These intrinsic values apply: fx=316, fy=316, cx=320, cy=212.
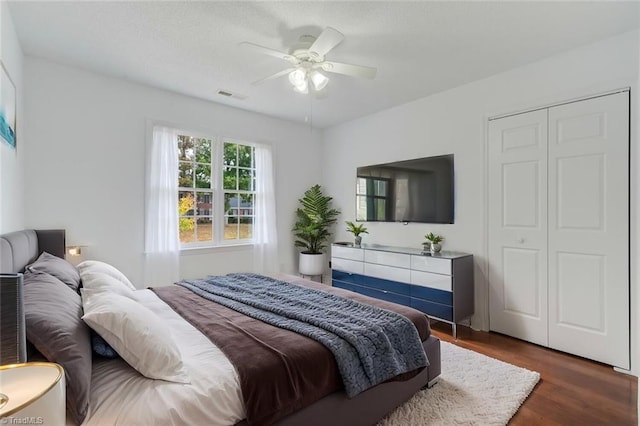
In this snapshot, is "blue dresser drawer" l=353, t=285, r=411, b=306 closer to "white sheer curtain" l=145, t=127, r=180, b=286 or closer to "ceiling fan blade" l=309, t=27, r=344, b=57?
"white sheer curtain" l=145, t=127, r=180, b=286

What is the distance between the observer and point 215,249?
4.27m

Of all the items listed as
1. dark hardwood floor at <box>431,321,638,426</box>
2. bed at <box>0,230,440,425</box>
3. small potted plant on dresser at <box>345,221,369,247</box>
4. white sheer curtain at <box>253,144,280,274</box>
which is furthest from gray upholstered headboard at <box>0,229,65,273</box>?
small potted plant on dresser at <box>345,221,369,247</box>

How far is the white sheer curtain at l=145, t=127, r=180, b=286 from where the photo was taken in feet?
12.1

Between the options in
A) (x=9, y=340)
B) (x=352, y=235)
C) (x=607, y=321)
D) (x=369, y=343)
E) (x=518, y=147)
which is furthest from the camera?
(x=352, y=235)

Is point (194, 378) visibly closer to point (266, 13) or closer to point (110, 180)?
point (266, 13)

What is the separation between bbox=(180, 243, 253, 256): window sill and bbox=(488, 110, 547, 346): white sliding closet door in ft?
10.3

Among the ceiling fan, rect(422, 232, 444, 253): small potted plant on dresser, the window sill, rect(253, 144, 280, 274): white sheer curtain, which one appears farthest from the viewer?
rect(253, 144, 280, 274): white sheer curtain

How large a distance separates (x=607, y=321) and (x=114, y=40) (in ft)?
15.6

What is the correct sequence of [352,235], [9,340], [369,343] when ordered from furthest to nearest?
[352,235], [369,343], [9,340]

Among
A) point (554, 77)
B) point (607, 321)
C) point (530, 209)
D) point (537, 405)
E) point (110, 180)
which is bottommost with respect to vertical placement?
point (537, 405)

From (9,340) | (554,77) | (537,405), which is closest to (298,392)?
(9,340)

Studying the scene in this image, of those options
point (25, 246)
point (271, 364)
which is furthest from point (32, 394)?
point (25, 246)

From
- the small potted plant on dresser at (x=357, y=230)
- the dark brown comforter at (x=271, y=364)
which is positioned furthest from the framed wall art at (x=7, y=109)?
the small potted plant on dresser at (x=357, y=230)

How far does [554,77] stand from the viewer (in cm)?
292
